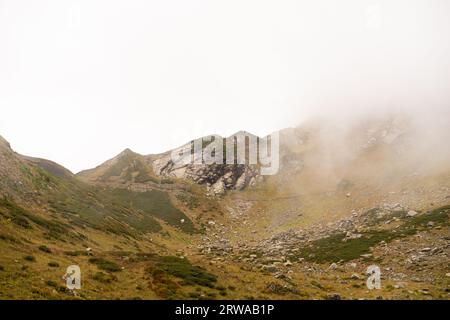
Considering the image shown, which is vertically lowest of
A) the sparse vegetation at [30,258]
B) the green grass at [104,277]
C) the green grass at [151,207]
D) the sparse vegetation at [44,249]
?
the green grass at [104,277]

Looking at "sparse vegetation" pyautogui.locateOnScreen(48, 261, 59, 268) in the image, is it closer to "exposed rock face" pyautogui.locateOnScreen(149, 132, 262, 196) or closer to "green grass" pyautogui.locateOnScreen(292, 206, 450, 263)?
"green grass" pyautogui.locateOnScreen(292, 206, 450, 263)

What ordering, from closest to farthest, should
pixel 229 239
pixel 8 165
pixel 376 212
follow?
pixel 8 165
pixel 376 212
pixel 229 239

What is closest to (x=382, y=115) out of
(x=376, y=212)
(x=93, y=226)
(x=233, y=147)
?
(x=233, y=147)

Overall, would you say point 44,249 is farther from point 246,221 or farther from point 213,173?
point 213,173

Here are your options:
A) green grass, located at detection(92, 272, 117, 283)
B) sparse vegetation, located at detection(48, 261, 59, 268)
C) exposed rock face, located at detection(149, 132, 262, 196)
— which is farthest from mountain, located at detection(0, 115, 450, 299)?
exposed rock face, located at detection(149, 132, 262, 196)

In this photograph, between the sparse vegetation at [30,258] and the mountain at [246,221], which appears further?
the mountain at [246,221]

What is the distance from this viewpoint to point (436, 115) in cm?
10594

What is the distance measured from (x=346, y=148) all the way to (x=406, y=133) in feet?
61.0

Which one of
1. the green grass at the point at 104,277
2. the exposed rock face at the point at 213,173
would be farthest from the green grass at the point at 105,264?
the exposed rock face at the point at 213,173

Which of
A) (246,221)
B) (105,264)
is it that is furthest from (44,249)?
(246,221)

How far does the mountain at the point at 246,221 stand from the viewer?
2603 centimetres

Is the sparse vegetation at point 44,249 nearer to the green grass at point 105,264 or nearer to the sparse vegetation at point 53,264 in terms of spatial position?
the green grass at point 105,264

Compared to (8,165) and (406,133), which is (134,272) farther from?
(406,133)
